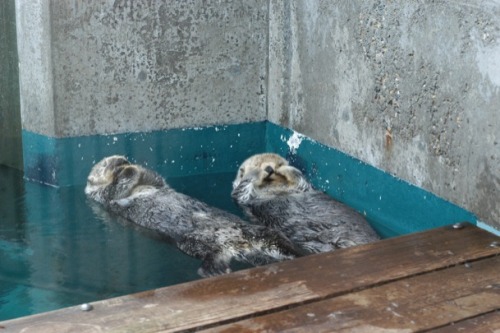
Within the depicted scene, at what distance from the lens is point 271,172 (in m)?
5.73

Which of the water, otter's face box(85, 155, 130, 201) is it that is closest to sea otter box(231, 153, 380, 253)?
the water

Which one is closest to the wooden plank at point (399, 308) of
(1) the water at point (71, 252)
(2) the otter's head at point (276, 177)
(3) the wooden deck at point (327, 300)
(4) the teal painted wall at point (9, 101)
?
(3) the wooden deck at point (327, 300)

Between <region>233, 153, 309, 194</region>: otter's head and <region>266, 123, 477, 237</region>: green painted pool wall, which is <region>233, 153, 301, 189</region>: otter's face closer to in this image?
<region>233, 153, 309, 194</region>: otter's head

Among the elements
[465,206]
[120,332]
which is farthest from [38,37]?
[120,332]

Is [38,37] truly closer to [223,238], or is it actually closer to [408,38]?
[223,238]

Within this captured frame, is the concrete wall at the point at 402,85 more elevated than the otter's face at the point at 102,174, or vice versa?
the concrete wall at the point at 402,85

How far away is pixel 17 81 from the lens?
6.51 metres

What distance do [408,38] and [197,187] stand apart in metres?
1.97

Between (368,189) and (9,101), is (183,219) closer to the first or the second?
(368,189)

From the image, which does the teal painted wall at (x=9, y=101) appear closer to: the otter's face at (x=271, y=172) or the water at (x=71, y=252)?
the water at (x=71, y=252)

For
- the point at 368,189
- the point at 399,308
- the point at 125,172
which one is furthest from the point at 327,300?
the point at 125,172

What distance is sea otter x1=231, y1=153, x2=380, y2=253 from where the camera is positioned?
4859mm

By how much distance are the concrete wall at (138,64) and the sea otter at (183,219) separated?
482 mm

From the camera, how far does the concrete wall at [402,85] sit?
173 inches
